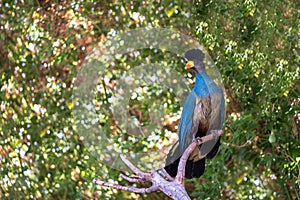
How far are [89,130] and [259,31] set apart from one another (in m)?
0.79

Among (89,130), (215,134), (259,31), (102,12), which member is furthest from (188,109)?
(102,12)

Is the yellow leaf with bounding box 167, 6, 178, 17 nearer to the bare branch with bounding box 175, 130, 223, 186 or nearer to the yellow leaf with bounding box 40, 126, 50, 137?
the yellow leaf with bounding box 40, 126, 50, 137

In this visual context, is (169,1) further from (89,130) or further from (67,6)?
(89,130)

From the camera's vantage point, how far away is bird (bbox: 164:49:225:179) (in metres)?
1.64

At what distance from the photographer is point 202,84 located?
64.4 inches

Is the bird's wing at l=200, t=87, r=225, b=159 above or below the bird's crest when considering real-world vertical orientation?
below

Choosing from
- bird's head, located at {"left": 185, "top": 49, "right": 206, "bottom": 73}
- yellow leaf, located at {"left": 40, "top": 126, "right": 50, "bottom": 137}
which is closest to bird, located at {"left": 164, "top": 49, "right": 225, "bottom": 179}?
bird's head, located at {"left": 185, "top": 49, "right": 206, "bottom": 73}

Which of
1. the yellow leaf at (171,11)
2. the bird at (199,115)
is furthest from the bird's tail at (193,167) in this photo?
the yellow leaf at (171,11)

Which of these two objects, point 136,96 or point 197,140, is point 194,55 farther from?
point 136,96

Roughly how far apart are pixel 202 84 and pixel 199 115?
9cm

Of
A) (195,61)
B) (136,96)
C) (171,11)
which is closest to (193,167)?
(195,61)

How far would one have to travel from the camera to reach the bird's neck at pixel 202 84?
5.37 ft

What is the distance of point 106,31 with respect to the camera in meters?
2.66

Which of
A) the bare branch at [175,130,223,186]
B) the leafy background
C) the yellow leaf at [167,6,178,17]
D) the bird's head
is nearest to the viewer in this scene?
the bare branch at [175,130,223,186]
